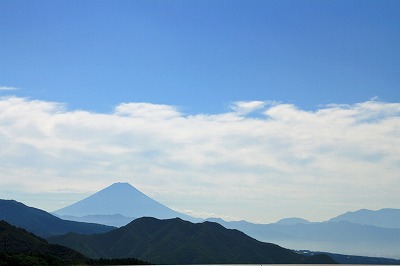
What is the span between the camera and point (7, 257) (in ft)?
634

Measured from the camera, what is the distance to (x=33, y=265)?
193 metres

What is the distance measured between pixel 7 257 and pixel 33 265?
29.5ft
